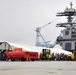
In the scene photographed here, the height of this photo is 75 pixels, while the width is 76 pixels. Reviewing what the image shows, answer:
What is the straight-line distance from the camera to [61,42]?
5192 inches

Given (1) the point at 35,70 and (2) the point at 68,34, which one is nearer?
(1) the point at 35,70

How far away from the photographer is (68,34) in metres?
130

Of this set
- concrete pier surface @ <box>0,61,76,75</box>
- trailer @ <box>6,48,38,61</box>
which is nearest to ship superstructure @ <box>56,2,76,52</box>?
trailer @ <box>6,48,38,61</box>

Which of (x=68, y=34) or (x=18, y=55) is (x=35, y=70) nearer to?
(x=18, y=55)

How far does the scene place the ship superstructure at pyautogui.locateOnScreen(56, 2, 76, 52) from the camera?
425 feet

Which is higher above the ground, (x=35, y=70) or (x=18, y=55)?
(x=18, y=55)

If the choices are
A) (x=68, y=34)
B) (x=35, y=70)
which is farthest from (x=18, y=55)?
(x=68, y=34)

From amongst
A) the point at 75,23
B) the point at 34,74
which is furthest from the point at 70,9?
the point at 34,74

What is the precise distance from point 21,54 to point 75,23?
87.1 meters

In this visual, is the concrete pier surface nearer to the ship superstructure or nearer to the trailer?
the trailer

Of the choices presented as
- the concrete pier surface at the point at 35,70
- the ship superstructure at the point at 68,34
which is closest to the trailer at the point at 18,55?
the concrete pier surface at the point at 35,70

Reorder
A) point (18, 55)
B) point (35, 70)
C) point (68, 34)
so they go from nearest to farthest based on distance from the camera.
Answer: point (35, 70)
point (18, 55)
point (68, 34)

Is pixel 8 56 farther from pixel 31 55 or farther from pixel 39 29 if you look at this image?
pixel 39 29

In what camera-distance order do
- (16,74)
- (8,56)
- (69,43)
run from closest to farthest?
(16,74) → (8,56) → (69,43)
